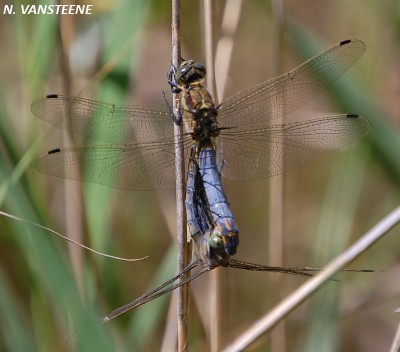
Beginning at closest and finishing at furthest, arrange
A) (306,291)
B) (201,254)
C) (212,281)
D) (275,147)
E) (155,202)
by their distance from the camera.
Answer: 1. (306,291)
2. (201,254)
3. (212,281)
4. (275,147)
5. (155,202)

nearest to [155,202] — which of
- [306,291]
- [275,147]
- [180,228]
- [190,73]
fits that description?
[275,147]

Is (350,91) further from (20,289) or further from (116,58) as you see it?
(20,289)

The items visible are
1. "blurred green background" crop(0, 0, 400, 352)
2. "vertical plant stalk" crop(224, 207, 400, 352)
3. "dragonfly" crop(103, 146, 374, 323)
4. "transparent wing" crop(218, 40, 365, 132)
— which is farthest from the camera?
"transparent wing" crop(218, 40, 365, 132)

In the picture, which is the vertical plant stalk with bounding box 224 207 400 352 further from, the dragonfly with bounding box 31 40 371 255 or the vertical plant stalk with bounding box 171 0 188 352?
the dragonfly with bounding box 31 40 371 255

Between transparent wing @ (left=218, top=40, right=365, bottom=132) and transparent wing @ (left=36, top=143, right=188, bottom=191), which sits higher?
transparent wing @ (left=218, top=40, right=365, bottom=132)

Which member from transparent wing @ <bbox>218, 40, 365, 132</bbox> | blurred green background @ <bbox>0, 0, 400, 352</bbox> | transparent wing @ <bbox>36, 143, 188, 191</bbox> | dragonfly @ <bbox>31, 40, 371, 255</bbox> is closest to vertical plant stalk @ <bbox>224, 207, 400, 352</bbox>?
blurred green background @ <bbox>0, 0, 400, 352</bbox>

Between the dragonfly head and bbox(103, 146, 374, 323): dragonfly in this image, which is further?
the dragonfly head

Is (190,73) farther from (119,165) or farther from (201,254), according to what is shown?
(201,254)
